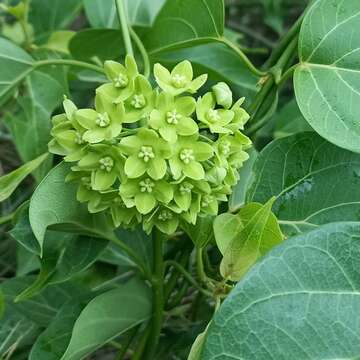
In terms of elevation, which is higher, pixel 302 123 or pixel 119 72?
pixel 119 72

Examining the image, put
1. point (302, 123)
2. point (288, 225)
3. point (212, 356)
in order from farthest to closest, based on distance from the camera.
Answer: point (302, 123), point (288, 225), point (212, 356)

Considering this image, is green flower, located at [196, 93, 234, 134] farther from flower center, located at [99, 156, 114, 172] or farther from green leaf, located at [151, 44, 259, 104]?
green leaf, located at [151, 44, 259, 104]

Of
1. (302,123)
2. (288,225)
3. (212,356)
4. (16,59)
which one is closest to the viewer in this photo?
(212,356)

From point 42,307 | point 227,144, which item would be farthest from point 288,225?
point 42,307

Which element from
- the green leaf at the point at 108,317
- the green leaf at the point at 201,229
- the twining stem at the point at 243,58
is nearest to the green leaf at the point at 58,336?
the green leaf at the point at 108,317

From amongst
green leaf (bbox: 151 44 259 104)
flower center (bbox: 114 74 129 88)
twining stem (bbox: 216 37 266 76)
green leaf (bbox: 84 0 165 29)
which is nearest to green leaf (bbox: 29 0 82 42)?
green leaf (bbox: 84 0 165 29)

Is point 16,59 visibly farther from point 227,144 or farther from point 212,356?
point 212,356

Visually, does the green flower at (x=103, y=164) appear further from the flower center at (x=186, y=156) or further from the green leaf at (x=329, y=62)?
the green leaf at (x=329, y=62)

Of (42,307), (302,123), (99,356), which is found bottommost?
(99,356)
